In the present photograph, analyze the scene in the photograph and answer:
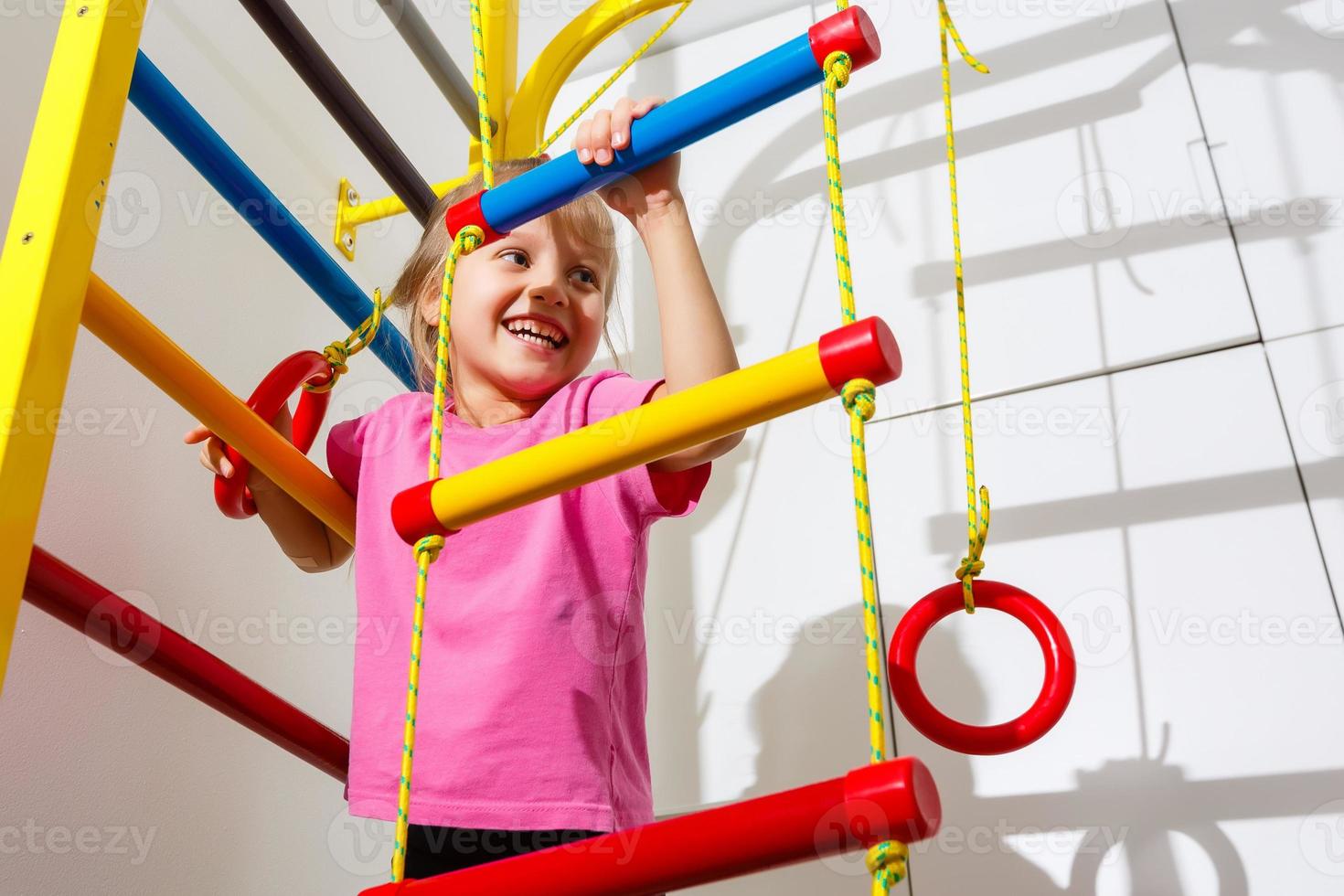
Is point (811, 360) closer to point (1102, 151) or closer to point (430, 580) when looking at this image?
point (430, 580)

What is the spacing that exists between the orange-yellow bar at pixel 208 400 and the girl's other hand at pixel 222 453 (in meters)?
0.05

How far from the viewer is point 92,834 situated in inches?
35.1

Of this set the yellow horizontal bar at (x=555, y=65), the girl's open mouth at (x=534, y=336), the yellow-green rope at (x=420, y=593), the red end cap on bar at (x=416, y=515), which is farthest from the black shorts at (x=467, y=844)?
the yellow horizontal bar at (x=555, y=65)

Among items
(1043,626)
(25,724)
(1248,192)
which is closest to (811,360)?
(1043,626)

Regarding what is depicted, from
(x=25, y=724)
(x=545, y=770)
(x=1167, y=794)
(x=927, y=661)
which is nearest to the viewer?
(x=545, y=770)

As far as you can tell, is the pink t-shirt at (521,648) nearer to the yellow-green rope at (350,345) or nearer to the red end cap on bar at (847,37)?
the yellow-green rope at (350,345)

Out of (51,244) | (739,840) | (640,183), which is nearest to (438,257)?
(640,183)

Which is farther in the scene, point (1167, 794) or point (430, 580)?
point (1167, 794)

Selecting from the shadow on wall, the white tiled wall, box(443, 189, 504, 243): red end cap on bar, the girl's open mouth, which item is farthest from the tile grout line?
box(443, 189, 504, 243): red end cap on bar

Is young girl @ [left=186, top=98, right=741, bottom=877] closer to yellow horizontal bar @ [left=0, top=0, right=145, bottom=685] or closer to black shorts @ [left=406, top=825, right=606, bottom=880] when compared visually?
black shorts @ [left=406, top=825, right=606, bottom=880]

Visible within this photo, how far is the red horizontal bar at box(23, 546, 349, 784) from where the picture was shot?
0.63m

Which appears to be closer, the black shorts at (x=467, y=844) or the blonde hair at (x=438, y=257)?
the black shorts at (x=467, y=844)

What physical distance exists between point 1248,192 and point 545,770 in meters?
0.98

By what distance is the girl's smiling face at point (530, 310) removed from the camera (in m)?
0.88
